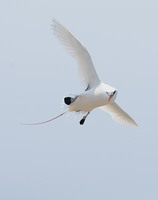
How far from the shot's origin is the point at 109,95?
790 inches

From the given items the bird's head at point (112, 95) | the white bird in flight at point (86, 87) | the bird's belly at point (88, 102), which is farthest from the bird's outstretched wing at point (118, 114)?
the bird's belly at point (88, 102)

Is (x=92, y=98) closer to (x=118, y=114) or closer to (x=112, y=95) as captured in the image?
(x=112, y=95)

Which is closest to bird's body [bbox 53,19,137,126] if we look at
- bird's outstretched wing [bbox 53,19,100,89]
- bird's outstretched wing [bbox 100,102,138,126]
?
bird's outstretched wing [bbox 53,19,100,89]

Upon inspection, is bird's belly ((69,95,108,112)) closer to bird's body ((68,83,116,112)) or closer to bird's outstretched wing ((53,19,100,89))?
bird's body ((68,83,116,112))

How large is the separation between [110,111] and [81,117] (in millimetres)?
1912

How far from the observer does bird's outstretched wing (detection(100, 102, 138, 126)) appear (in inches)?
888

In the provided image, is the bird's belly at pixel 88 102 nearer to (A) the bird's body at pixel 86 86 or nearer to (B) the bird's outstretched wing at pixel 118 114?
(A) the bird's body at pixel 86 86

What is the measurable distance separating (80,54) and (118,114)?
3.67 meters

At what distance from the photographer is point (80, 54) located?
1989 centimetres

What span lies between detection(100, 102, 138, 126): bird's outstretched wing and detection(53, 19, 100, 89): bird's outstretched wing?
2.25m

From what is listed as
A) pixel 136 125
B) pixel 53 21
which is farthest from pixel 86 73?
pixel 136 125

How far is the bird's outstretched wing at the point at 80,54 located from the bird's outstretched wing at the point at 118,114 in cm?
225

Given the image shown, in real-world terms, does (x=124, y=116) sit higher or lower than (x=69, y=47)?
lower

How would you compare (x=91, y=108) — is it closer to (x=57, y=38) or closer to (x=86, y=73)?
(x=86, y=73)
